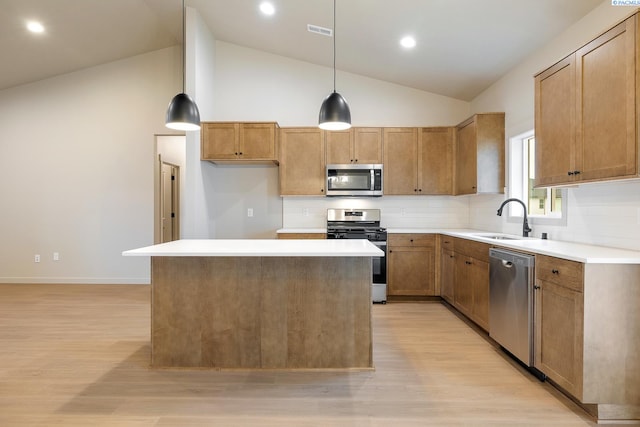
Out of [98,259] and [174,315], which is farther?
[98,259]

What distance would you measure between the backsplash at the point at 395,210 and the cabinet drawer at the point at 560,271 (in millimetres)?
2633

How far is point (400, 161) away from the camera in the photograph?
466 cm

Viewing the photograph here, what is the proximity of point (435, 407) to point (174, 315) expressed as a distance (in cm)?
181

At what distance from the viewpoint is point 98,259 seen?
527 cm

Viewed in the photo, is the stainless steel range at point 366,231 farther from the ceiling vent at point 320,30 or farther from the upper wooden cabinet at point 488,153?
the ceiling vent at point 320,30

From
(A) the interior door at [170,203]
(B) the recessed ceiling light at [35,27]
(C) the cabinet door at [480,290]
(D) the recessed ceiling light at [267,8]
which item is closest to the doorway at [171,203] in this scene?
(A) the interior door at [170,203]

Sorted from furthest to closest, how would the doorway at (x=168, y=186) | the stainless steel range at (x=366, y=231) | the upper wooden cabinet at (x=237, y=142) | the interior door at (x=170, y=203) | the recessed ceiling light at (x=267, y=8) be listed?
the interior door at (x=170, y=203) < the doorway at (x=168, y=186) < the upper wooden cabinet at (x=237, y=142) < the stainless steel range at (x=366, y=231) < the recessed ceiling light at (x=267, y=8)

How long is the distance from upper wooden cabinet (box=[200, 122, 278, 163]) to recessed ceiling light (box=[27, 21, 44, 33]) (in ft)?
6.80

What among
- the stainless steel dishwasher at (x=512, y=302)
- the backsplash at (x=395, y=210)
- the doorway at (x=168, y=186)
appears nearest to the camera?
the stainless steel dishwasher at (x=512, y=302)

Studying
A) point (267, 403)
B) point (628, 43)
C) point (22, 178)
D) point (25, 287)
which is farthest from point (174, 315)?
point (22, 178)

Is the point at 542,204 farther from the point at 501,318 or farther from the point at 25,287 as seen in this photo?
the point at 25,287

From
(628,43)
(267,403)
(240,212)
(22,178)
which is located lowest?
(267,403)

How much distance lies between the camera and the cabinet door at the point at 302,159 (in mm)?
4668

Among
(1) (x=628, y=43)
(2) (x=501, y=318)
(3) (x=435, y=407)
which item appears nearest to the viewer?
(1) (x=628, y=43)
